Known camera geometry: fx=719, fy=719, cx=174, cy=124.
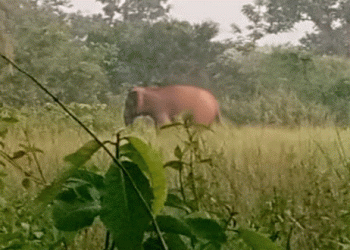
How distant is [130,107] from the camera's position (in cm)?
1309

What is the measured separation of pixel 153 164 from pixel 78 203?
0.22 meters

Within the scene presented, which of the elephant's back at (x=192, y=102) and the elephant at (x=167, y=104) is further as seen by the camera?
the elephant's back at (x=192, y=102)

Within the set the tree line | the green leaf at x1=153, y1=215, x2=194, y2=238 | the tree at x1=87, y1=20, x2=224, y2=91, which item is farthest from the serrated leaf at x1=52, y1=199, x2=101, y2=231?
the tree at x1=87, y1=20, x2=224, y2=91

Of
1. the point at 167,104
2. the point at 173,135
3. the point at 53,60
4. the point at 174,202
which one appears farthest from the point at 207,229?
the point at 53,60

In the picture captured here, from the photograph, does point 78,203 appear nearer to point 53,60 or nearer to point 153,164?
point 153,164

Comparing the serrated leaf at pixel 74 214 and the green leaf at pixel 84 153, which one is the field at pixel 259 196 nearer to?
the serrated leaf at pixel 74 214

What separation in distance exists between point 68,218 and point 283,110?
11865 mm

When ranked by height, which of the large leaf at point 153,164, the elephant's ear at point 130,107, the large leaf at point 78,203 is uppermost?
the large leaf at point 153,164

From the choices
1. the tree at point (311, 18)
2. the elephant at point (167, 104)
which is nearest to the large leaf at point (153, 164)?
the elephant at point (167, 104)

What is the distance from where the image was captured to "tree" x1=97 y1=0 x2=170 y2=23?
24547 mm

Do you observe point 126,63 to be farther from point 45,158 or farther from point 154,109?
point 45,158

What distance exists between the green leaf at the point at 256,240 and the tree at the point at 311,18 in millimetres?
22627

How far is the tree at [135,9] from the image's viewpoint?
24.5 metres

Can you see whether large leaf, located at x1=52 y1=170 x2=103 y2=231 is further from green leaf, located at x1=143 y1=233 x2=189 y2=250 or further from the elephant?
the elephant
